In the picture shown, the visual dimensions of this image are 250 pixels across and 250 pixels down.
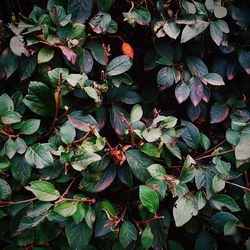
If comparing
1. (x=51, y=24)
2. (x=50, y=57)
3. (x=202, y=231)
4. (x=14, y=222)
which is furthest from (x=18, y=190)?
(x=202, y=231)

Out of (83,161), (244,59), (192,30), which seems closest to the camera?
(83,161)

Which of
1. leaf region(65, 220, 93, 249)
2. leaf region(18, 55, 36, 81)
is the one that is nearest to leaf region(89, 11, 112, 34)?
leaf region(18, 55, 36, 81)

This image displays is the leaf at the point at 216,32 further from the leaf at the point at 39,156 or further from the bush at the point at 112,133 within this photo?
the leaf at the point at 39,156

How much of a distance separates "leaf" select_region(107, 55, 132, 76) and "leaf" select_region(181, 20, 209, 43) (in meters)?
0.21

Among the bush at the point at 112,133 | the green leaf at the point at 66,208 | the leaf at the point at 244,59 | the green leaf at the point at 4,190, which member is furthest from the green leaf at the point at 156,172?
the leaf at the point at 244,59

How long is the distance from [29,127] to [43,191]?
23 centimetres

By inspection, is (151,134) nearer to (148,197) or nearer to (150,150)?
(150,150)

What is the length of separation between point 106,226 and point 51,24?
702 mm

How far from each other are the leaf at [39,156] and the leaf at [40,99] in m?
0.13

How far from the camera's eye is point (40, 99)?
1004 millimetres

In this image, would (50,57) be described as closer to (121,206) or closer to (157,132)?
(157,132)

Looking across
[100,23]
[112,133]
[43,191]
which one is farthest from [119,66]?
[43,191]

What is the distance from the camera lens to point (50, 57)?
102cm

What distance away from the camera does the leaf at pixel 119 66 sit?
42.2 inches
